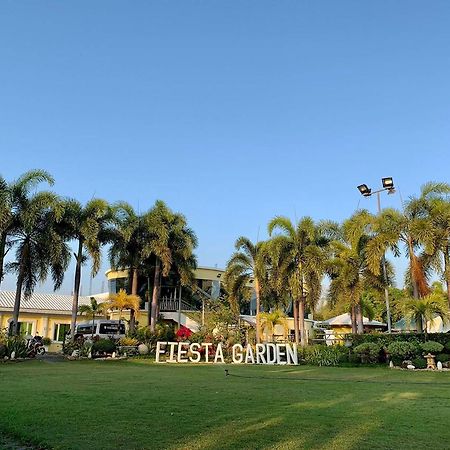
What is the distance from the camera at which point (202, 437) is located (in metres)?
6.27

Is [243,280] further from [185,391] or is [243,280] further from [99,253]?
[185,391]

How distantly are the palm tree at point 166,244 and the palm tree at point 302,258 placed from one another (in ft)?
23.7

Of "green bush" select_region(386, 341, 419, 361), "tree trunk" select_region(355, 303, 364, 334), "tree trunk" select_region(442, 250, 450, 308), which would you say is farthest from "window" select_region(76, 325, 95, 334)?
"tree trunk" select_region(442, 250, 450, 308)

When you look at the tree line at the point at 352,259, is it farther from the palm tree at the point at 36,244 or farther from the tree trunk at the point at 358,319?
the palm tree at the point at 36,244

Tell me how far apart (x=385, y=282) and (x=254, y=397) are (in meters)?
19.0

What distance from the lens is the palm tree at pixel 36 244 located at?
2648 cm

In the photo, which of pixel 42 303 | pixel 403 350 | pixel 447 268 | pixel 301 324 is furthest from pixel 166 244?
pixel 447 268

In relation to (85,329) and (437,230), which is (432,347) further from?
(85,329)

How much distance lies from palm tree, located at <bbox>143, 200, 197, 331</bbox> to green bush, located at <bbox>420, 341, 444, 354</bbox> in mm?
17053

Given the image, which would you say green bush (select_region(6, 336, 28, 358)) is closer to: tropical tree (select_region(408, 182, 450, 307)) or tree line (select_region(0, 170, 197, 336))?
tree line (select_region(0, 170, 197, 336))

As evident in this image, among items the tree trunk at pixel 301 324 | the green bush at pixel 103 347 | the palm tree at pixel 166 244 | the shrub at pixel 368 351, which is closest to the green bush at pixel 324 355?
the shrub at pixel 368 351

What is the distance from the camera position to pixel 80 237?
29.4 m

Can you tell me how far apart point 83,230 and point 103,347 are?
6.65 meters

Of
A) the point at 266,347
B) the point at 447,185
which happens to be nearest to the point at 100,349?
the point at 266,347
